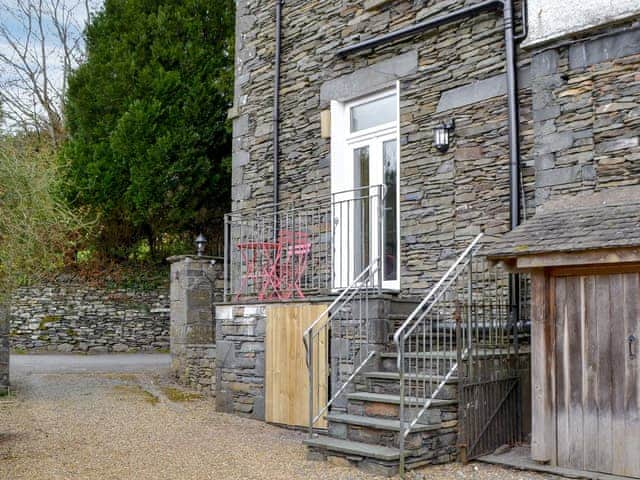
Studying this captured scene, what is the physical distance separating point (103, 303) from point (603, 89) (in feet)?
44.5

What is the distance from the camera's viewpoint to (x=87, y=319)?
688 inches

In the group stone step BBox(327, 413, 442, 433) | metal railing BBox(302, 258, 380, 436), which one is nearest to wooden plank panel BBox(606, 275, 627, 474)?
stone step BBox(327, 413, 442, 433)

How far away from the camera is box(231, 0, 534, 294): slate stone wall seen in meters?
7.86

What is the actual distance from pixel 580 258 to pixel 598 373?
2.97 feet

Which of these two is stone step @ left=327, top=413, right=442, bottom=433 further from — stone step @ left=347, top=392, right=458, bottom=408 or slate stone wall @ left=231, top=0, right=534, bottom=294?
slate stone wall @ left=231, top=0, right=534, bottom=294

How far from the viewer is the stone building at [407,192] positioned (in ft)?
21.1

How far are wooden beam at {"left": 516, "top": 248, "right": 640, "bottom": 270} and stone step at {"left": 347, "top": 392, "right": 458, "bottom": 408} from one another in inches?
48.8

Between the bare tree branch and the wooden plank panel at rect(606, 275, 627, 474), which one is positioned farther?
the bare tree branch

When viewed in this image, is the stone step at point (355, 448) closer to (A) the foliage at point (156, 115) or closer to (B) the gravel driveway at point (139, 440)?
(B) the gravel driveway at point (139, 440)

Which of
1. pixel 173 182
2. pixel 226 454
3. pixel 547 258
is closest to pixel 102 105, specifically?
pixel 173 182

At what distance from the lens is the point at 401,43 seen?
348 inches

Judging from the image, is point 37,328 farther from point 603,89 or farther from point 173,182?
point 603,89

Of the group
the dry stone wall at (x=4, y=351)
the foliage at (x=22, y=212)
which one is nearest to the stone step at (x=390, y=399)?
the foliage at (x=22, y=212)

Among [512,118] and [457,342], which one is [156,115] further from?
[457,342]
